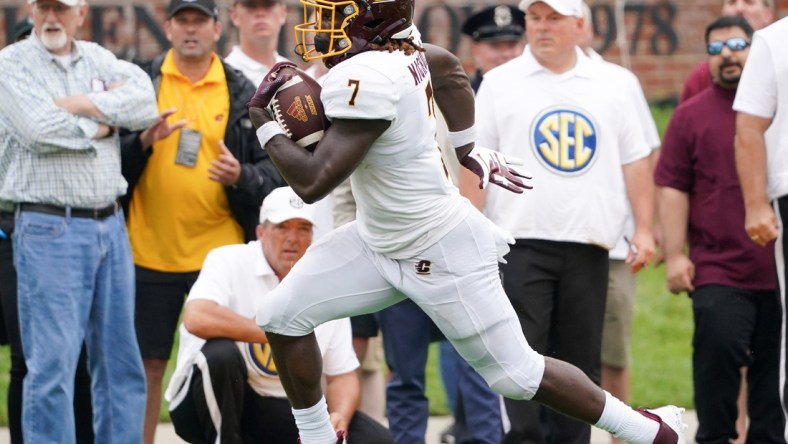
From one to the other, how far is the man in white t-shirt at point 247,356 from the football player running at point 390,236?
2.99ft

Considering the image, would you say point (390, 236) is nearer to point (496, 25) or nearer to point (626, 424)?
point (626, 424)

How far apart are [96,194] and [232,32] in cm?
539

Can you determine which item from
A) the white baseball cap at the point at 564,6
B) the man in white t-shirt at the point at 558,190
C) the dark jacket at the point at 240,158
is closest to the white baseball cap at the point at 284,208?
the dark jacket at the point at 240,158

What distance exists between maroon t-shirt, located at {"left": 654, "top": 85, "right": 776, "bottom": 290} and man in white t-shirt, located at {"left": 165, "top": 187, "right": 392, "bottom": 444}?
6.19 feet

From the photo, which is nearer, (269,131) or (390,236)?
(269,131)

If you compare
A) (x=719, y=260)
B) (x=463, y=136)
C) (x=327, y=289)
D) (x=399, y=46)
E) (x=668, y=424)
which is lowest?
(x=668, y=424)

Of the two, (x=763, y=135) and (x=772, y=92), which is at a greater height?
(x=772, y=92)

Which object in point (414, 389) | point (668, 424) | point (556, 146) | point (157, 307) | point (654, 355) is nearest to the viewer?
point (668, 424)

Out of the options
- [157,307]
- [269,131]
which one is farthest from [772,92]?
[157,307]

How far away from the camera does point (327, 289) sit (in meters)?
5.52

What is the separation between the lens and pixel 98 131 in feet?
22.0

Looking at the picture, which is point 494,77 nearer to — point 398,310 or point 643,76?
point 398,310

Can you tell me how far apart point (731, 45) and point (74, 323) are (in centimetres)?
352

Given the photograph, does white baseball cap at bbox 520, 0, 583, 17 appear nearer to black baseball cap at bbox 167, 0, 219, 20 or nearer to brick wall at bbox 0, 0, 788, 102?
black baseball cap at bbox 167, 0, 219, 20
